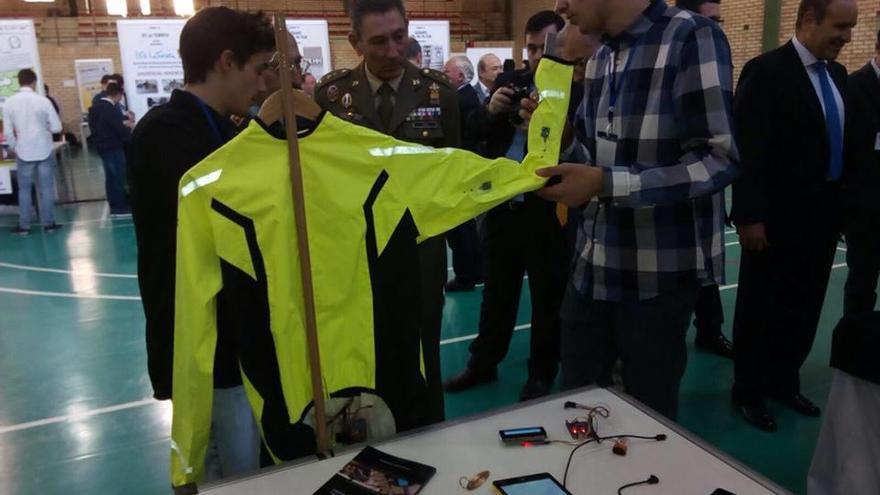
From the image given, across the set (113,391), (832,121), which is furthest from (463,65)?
(113,391)

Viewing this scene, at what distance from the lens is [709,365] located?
3.78 m

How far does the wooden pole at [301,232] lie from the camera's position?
4.47ft

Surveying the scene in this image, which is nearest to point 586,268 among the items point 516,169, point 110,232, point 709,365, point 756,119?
point 516,169

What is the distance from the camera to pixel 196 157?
167 centimetres

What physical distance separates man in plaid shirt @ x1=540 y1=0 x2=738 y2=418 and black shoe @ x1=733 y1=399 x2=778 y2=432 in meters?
1.36

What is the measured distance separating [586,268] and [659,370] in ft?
1.16

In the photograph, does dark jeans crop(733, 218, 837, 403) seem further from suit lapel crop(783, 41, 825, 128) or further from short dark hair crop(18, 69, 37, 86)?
short dark hair crop(18, 69, 37, 86)

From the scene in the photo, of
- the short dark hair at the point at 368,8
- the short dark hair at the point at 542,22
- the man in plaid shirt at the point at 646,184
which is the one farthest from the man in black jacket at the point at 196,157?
the short dark hair at the point at 542,22

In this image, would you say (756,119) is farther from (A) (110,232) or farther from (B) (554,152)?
(A) (110,232)

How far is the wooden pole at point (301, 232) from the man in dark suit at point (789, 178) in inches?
82.2

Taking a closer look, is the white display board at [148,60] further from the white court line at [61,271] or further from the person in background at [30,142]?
the white court line at [61,271]

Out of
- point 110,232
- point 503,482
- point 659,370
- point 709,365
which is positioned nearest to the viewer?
point 503,482

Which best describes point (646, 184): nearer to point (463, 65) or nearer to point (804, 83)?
point (804, 83)

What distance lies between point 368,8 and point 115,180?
810 centimetres
